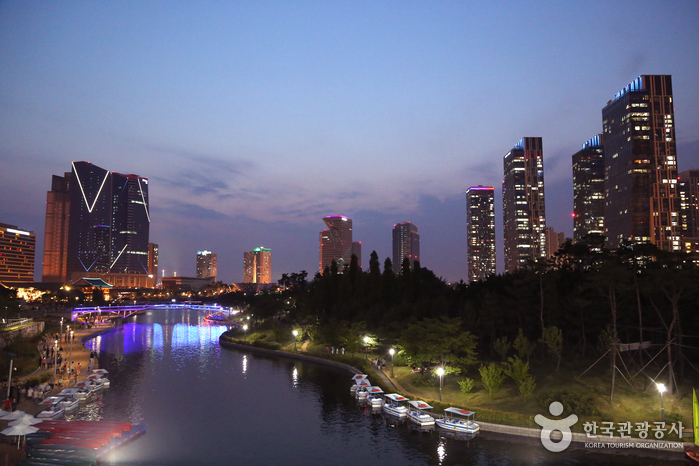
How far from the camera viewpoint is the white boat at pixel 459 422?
38844mm

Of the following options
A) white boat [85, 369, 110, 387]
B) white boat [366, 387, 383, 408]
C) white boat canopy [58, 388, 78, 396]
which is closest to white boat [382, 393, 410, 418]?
white boat [366, 387, 383, 408]

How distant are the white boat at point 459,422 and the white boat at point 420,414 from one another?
0.80 m

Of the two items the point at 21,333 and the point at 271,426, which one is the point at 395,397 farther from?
the point at 21,333

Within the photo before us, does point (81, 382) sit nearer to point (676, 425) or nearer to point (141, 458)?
point (141, 458)

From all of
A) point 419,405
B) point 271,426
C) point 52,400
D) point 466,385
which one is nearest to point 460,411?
point 419,405

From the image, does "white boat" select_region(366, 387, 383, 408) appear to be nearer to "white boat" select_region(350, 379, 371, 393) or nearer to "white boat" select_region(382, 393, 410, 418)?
"white boat" select_region(382, 393, 410, 418)

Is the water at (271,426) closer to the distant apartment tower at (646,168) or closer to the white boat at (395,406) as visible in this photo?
the white boat at (395,406)

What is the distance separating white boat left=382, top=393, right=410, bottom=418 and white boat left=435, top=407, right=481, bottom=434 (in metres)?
4.21

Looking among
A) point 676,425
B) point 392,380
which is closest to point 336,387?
point 392,380

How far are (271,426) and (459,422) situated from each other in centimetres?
1707

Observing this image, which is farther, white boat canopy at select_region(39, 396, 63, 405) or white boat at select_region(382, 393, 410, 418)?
white boat canopy at select_region(39, 396, 63, 405)

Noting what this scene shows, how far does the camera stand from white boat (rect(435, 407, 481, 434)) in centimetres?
3884

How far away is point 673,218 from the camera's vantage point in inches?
5684

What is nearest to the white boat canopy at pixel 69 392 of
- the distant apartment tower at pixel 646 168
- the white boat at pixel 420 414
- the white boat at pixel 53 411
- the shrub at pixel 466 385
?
the white boat at pixel 53 411
